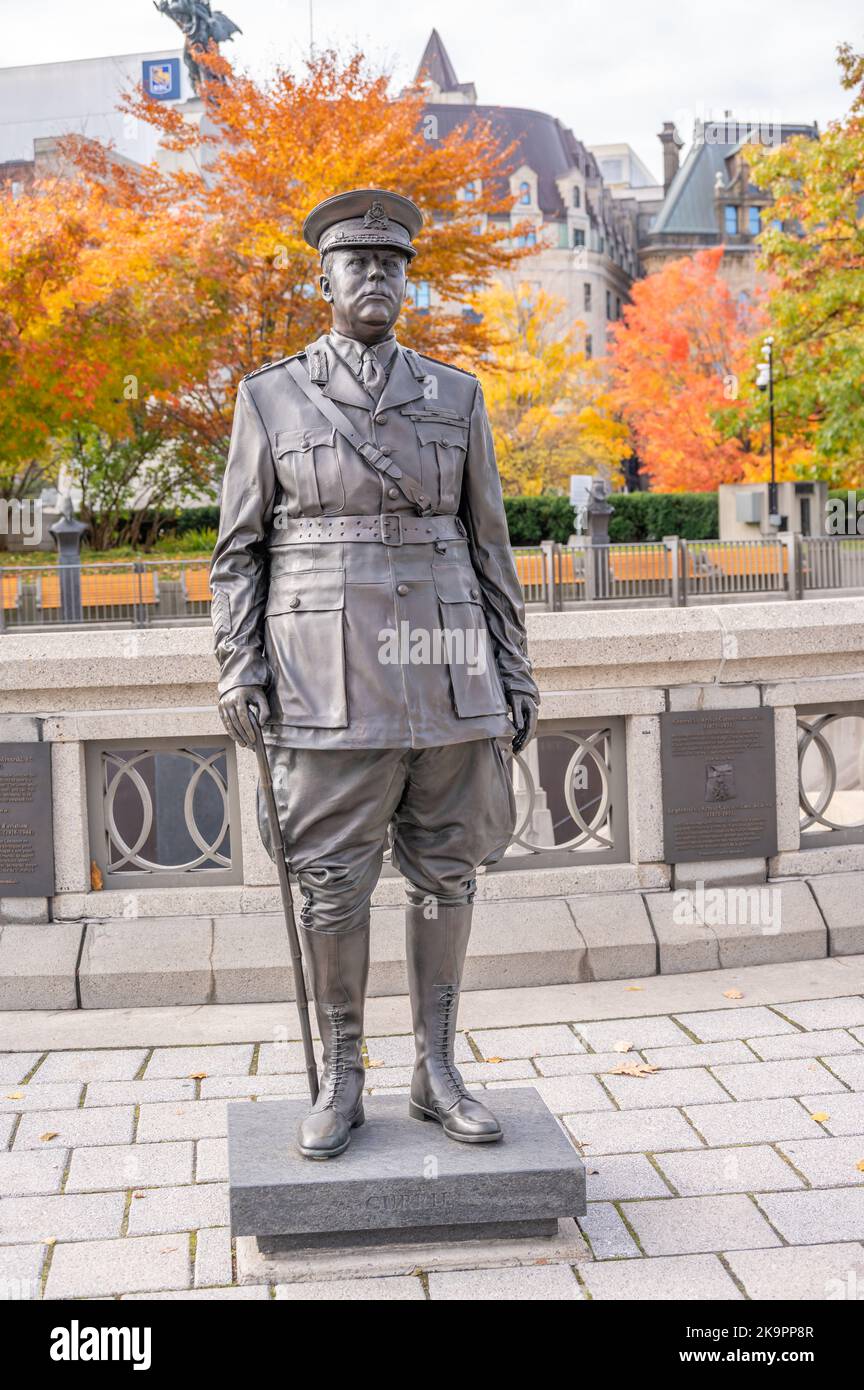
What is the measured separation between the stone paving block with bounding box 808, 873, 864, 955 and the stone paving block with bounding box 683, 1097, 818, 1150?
1.70m

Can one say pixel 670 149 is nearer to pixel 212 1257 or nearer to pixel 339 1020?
pixel 339 1020

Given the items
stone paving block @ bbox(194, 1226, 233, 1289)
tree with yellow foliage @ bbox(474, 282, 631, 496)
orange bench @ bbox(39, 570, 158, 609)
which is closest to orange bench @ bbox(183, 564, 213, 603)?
orange bench @ bbox(39, 570, 158, 609)

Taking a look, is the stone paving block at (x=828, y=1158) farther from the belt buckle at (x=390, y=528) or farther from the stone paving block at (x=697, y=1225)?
the belt buckle at (x=390, y=528)

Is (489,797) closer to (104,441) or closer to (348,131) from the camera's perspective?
(348,131)

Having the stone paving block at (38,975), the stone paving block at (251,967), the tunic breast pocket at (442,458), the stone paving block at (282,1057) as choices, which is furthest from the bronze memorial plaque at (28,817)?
the tunic breast pocket at (442,458)

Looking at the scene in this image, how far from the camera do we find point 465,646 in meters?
4.05

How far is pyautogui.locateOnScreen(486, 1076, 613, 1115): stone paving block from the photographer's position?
491 centimetres

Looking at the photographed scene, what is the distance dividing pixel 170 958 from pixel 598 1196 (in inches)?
95.5

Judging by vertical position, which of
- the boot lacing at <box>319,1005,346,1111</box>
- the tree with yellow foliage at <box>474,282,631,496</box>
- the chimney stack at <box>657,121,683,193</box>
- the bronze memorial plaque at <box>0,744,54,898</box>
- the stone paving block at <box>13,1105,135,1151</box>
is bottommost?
the stone paving block at <box>13,1105,135,1151</box>

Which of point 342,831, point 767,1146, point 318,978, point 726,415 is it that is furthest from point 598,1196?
point 726,415

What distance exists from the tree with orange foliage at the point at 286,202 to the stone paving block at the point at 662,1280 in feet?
69.8

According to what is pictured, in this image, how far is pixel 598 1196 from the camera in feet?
13.8

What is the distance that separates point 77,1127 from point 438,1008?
55.1 inches

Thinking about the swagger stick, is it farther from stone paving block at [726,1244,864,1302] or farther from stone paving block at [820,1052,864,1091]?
stone paving block at [820,1052,864,1091]
